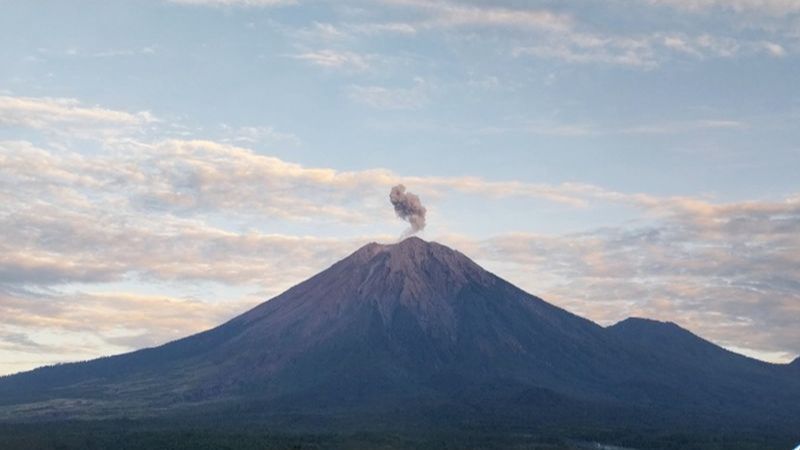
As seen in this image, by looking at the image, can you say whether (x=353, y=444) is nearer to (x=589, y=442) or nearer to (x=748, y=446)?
(x=589, y=442)

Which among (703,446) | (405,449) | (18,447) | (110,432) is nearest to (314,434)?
(405,449)

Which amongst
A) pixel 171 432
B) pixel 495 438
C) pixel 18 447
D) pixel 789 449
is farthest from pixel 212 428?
pixel 789 449

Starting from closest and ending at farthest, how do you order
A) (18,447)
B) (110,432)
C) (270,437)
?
(18,447)
(270,437)
(110,432)

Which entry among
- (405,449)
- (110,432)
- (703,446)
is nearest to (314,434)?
(405,449)

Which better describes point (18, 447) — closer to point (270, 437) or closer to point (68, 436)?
point (68, 436)

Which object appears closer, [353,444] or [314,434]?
[353,444]

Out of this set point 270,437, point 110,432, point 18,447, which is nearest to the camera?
point 18,447

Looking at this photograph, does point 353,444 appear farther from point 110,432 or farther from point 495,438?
point 110,432

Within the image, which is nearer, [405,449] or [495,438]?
[405,449]
